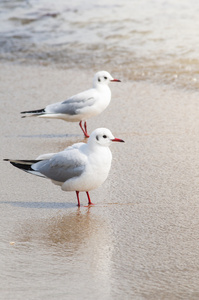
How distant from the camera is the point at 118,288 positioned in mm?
3043

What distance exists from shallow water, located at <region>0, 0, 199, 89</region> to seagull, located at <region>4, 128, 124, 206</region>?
11.4ft

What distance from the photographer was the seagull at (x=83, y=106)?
616 cm

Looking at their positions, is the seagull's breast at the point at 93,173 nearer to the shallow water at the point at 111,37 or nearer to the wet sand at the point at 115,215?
the wet sand at the point at 115,215

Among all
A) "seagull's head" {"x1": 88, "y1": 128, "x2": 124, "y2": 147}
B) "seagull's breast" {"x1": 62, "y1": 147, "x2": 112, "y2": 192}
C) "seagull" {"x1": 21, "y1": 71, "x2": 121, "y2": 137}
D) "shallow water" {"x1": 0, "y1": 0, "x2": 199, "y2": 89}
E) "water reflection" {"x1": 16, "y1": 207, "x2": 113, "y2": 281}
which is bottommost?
"water reflection" {"x1": 16, "y1": 207, "x2": 113, "y2": 281}

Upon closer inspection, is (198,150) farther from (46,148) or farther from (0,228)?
(0,228)

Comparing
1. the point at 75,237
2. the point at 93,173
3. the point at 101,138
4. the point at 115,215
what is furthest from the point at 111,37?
the point at 75,237

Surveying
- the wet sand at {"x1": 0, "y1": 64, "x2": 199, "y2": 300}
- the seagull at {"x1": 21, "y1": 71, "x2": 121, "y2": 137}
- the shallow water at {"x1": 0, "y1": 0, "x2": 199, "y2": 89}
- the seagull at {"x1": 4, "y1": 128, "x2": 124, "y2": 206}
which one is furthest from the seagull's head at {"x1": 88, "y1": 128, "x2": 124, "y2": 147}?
the shallow water at {"x1": 0, "y1": 0, "x2": 199, "y2": 89}

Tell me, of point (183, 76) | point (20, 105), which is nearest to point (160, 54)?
point (183, 76)

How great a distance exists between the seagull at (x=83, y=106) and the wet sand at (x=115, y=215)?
170 mm

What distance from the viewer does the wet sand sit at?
3.11m

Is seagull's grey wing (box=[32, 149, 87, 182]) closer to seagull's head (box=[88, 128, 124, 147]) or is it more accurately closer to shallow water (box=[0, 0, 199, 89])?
seagull's head (box=[88, 128, 124, 147])

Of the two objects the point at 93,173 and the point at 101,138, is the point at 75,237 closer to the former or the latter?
the point at 93,173

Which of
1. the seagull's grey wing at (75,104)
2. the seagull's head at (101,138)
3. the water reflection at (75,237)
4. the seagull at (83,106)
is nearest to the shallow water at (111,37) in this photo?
the seagull at (83,106)

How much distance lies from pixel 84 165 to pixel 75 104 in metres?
2.15
